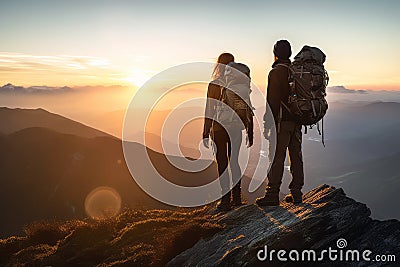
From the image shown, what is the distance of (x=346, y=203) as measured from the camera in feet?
29.1

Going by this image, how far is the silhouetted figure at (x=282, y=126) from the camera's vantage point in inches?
372

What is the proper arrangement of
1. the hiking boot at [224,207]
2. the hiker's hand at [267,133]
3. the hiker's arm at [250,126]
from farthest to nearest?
the hiking boot at [224,207], the hiker's arm at [250,126], the hiker's hand at [267,133]

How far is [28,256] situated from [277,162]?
7.45 metres

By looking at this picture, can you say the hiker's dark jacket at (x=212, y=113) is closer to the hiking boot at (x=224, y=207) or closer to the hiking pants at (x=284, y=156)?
the hiking pants at (x=284, y=156)

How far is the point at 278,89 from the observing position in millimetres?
9453

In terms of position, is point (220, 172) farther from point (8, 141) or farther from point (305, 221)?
point (8, 141)

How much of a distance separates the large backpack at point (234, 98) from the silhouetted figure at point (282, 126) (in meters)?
0.76

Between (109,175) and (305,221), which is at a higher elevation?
(305,221)

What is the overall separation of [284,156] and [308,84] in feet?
6.62

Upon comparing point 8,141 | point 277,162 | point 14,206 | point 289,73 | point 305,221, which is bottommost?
point 14,206

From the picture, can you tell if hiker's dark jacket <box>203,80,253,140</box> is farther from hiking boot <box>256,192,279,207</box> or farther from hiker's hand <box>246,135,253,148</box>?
hiking boot <box>256,192,279,207</box>

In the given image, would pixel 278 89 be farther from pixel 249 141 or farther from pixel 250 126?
pixel 249 141

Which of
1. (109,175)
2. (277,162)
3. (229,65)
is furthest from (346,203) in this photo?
(109,175)

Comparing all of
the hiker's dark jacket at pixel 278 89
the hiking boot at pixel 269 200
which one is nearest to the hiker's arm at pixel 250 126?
the hiker's dark jacket at pixel 278 89
